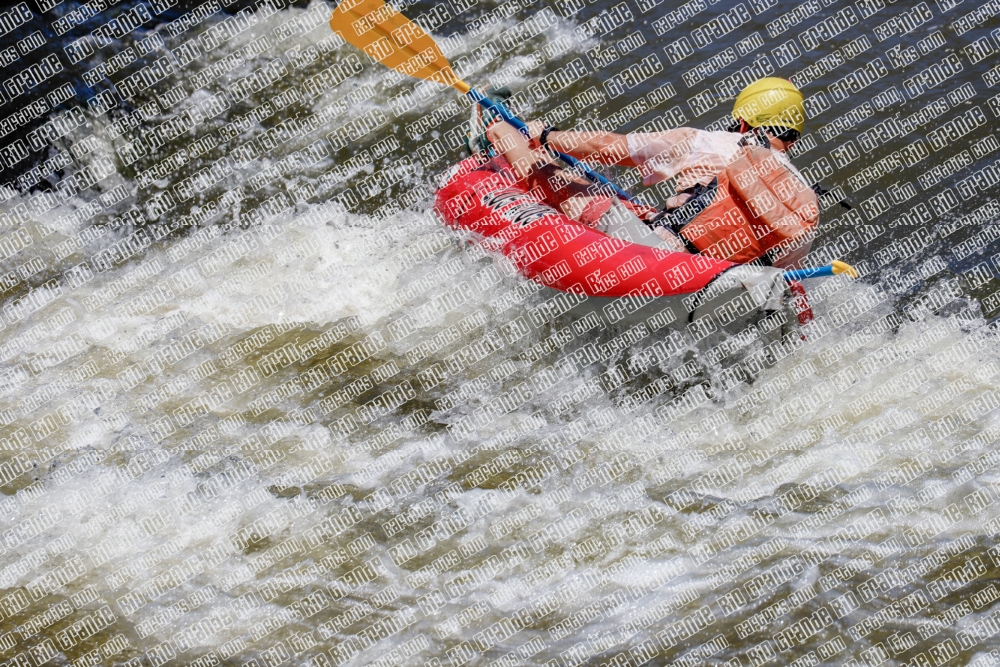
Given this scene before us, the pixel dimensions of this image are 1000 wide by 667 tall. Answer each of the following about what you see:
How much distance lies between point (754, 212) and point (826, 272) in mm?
818

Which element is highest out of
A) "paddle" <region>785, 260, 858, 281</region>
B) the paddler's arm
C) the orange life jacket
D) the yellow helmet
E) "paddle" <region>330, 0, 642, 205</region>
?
"paddle" <region>330, 0, 642, 205</region>

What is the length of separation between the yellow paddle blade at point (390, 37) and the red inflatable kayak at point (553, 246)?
2.41ft

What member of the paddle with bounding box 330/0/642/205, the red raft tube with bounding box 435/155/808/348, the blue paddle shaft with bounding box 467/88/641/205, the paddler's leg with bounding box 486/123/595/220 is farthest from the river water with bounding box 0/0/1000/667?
the paddle with bounding box 330/0/642/205

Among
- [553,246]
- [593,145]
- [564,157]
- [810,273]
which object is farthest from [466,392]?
[810,273]

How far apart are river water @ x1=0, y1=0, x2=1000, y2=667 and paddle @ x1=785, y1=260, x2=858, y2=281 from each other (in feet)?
3.37

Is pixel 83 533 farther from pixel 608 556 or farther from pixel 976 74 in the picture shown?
pixel 976 74

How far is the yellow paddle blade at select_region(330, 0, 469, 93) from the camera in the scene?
17.7 ft

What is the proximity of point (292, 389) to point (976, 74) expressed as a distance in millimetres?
5037

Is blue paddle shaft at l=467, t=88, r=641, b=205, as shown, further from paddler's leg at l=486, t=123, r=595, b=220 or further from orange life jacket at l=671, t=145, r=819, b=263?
orange life jacket at l=671, t=145, r=819, b=263

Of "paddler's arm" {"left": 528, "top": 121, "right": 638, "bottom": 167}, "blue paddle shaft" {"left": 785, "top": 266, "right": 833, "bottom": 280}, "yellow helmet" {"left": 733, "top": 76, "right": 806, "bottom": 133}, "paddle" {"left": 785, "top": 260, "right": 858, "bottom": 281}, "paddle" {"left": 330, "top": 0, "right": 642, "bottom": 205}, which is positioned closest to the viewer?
"paddle" {"left": 785, "top": 260, "right": 858, "bottom": 281}

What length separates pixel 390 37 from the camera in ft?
17.9

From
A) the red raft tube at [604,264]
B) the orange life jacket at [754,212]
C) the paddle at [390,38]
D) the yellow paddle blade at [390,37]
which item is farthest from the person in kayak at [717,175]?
the yellow paddle blade at [390,37]

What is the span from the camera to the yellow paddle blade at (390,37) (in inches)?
213

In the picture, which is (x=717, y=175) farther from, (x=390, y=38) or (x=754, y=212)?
(x=390, y=38)
